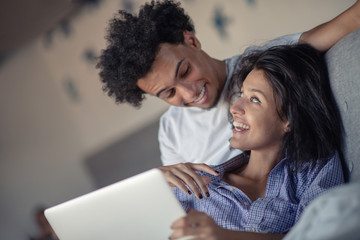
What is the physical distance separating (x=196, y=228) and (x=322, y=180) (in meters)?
0.49

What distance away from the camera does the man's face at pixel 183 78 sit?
1.63 metres

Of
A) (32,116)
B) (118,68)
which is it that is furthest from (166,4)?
(32,116)

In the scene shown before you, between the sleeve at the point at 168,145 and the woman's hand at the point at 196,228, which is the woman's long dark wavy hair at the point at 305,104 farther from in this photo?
the sleeve at the point at 168,145

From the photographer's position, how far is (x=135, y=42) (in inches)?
65.7

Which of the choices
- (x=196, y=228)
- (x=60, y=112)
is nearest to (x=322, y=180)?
(x=196, y=228)

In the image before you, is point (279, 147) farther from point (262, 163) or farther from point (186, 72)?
point (186, 72)

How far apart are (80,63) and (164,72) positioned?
134 cm

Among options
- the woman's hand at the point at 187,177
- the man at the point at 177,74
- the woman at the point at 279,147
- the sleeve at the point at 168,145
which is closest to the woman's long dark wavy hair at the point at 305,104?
the woman at the point at 279,147

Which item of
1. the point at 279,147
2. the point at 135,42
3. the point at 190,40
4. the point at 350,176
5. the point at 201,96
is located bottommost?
the point at 350,176

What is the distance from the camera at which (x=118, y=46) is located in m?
1.73

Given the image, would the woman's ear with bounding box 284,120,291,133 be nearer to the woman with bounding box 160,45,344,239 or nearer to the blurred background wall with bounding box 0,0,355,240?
the woman with bounding box 160,45,344,239

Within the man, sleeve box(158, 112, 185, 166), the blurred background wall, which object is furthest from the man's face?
the blurred background wall

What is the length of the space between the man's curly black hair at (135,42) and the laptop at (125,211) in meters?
0.81

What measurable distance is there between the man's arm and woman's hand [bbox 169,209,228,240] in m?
0.79
